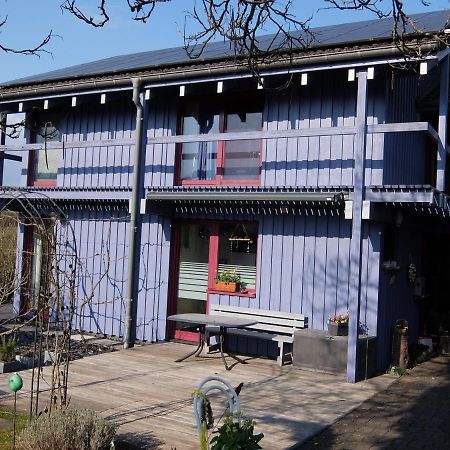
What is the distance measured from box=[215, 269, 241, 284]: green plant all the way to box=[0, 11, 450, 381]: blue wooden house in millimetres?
81

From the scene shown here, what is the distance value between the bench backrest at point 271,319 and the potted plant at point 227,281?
1.30 feet

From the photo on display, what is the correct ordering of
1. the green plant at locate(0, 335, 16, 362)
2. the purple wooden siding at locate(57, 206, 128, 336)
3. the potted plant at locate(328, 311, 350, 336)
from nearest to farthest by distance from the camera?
the green plant at locate(0, 335, 16, 362)
the potted plant at locate(328, 311, 350, 336)
the purple wooden siding at locate(57, 206, 128, 336)

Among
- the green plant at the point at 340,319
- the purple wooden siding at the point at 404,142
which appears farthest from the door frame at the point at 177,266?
the purple wooden siding at the point at 404,142

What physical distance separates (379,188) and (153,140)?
394cm

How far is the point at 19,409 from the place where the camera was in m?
6.36

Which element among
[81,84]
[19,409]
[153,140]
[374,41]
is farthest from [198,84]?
[19,409]

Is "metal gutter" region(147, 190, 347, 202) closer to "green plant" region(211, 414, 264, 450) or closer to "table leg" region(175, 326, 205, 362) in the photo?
"table leg" region(175, 326, 205, 362)

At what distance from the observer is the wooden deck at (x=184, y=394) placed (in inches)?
233

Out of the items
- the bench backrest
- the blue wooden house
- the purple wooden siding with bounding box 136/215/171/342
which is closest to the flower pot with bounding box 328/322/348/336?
the blue wooden house

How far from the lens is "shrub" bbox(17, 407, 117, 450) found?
187 inches

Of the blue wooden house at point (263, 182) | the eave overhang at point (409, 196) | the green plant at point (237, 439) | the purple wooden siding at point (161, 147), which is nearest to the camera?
the green plant at point (237, 439)

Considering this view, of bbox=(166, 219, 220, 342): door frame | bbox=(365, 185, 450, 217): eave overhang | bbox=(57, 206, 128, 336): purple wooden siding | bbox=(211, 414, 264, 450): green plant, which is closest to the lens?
bbox=(211, 414, 264, 450): green plant

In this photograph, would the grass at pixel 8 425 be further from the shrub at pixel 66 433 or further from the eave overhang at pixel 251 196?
the eave overhang at pixel 251 196

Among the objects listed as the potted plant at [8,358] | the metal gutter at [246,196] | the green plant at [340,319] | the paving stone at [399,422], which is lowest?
the paving stone at [399,422]
